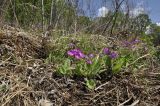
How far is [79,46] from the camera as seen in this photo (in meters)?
3.56

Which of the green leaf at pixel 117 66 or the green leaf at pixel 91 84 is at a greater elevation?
the green leaf at pixel 117 66

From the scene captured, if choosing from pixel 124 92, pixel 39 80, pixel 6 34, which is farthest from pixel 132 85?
pixel 6 34

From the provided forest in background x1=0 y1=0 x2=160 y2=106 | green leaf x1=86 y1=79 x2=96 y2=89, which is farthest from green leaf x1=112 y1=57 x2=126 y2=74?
green leaf x1=86 y1=79 x2=96 y2=89

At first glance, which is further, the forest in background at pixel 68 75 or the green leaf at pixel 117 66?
the green leaf at pixel 117 66

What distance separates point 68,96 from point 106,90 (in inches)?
10.4

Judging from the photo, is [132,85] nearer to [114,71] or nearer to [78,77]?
[114,71]

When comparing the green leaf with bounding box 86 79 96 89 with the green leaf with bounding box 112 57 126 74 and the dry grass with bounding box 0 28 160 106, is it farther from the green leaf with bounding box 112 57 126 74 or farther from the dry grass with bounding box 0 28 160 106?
the green leaf with bounding box 112 57 126 74

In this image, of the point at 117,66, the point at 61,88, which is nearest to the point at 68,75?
the point at 61,88

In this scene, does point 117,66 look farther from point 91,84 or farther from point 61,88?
point 61,88

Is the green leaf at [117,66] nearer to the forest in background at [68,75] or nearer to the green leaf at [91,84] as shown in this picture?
the forest in background at [68,75]

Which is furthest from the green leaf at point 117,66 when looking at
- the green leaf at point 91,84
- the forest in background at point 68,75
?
the green leaf at point 91,84

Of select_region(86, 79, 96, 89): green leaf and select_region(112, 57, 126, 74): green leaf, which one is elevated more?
select_region(112, 57, 126, 74): green leaf

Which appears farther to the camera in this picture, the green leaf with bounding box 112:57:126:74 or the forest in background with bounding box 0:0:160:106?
the green leaf with bounding box 112:57:126:74

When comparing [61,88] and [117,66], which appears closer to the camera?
[61,88]
